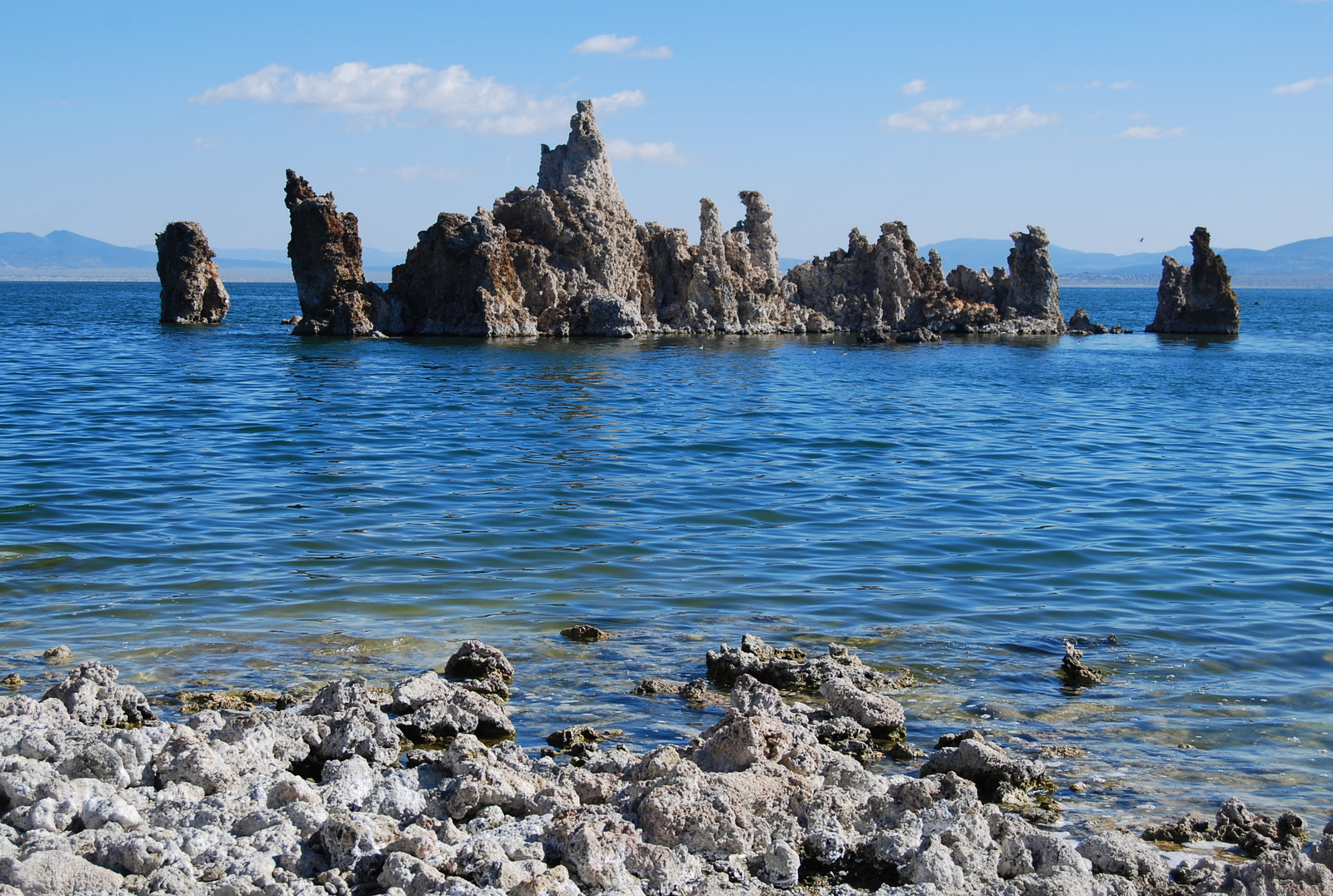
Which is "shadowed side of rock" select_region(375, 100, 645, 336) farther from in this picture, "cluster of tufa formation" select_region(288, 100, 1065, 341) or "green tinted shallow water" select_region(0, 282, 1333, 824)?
"green tinted shallow water" select_region(0, 282, 1333, 824)

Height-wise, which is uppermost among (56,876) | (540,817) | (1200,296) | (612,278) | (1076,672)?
(612,278)

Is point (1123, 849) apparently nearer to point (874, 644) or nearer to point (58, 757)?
point (874, 644)

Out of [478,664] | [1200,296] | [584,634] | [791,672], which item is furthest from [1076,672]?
[1200,296]

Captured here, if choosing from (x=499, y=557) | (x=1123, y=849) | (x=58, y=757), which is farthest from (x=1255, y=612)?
(x=58, y=757)

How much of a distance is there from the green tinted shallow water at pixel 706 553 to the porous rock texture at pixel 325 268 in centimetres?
2659

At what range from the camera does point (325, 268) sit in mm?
60312

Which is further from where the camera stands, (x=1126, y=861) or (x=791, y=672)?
(x=791, y=672)

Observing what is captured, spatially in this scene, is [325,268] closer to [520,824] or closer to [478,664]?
[478,664]

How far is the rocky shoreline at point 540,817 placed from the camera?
219 inches

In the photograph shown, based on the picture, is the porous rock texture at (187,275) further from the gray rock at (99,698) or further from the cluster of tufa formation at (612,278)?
the gray rock at (99,698)

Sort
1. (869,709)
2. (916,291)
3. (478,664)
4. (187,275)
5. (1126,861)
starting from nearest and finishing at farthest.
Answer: (1126,861) → (869,709) → (478,664) → (187,275) → (916,291)

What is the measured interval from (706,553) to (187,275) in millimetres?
64215

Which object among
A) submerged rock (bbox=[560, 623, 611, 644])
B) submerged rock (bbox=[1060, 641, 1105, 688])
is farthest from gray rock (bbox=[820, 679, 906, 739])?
submerged rock (bbox=[560, 623, 611, 644])

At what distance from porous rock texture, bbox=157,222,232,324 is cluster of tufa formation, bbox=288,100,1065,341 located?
11.9 m
